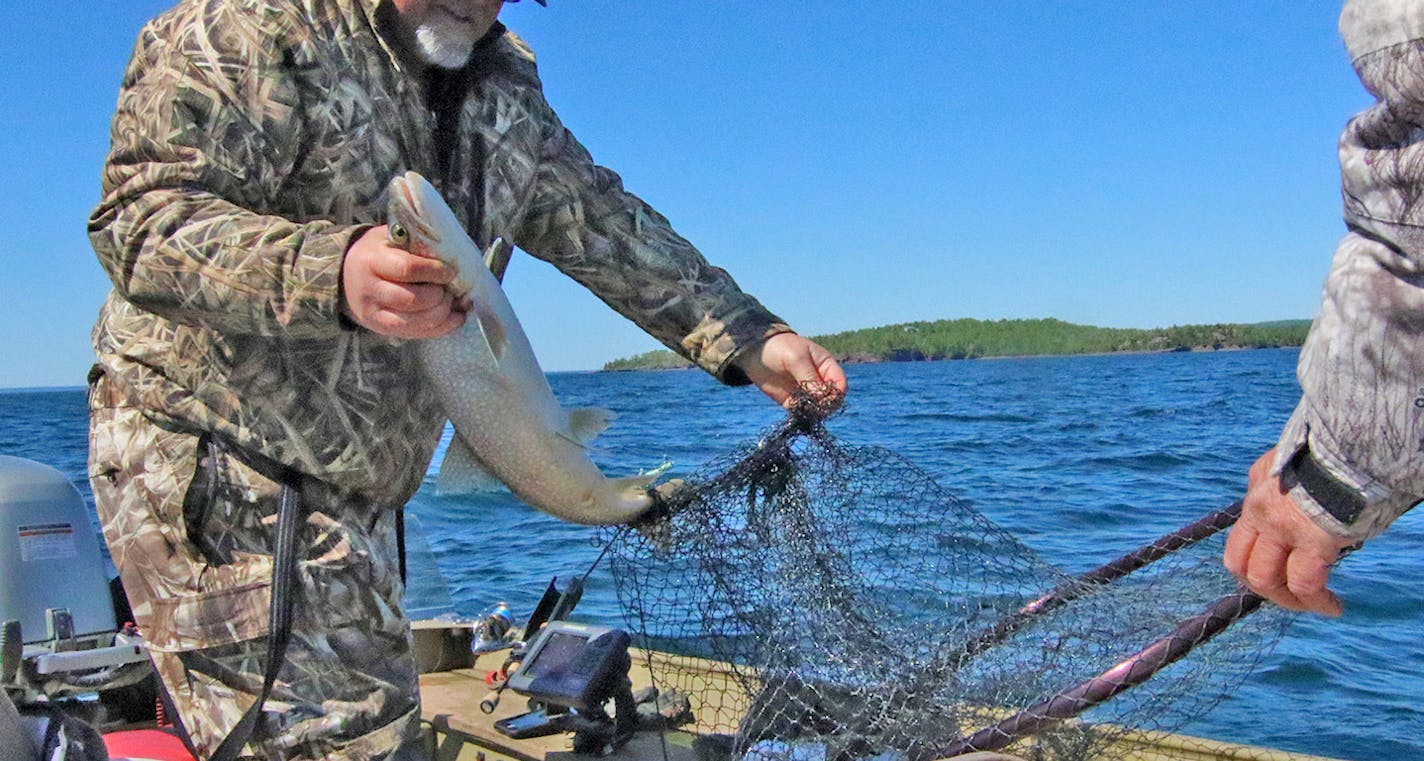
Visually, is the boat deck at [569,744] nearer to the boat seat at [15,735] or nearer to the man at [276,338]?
the man at [276,338]

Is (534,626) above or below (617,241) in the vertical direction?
below

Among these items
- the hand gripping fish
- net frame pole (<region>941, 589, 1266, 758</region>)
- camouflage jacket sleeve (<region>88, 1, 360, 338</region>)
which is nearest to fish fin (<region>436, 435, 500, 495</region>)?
the hand gripping fish

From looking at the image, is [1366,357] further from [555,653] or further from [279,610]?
[555,653]

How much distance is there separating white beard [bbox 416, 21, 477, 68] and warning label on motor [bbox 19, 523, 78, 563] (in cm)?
226

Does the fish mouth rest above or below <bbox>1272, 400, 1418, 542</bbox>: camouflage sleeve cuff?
above

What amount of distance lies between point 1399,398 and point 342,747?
227 cm

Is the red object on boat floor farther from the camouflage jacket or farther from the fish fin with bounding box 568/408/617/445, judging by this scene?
the fish fin with bounding box 568/408/617/445

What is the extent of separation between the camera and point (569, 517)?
10.3ft

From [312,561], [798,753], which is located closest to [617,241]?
[312,561]

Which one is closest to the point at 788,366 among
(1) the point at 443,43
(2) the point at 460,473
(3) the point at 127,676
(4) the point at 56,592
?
(2) the point at 460,473

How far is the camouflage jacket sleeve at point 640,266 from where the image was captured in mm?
3490

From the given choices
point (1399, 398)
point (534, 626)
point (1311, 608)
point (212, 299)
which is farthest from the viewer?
point (534, 626)

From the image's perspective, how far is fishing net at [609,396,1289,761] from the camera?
3086 millimetres

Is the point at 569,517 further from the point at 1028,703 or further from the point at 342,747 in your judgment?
the point at 1028,703
